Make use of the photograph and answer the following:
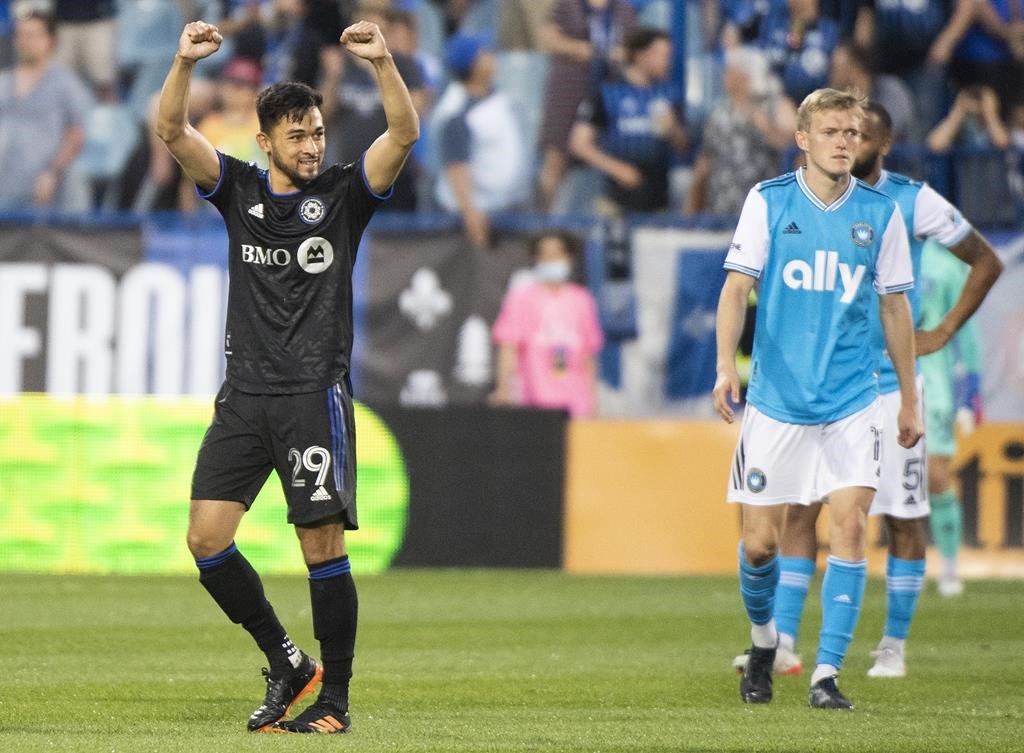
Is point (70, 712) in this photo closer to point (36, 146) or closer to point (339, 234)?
point (339, 234)

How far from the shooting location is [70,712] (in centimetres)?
647

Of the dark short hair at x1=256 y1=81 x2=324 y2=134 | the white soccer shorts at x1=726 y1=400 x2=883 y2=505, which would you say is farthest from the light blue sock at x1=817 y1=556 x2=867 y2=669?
the dark short hair at x1=256 y1=81 x2=324 y2=134

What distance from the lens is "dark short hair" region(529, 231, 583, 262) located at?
16188 mm

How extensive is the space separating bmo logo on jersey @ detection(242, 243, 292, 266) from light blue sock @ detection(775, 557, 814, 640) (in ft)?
8.95

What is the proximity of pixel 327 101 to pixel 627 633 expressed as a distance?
830cm

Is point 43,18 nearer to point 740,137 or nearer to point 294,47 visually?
point 294,47

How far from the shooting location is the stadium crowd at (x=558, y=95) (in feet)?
55.0

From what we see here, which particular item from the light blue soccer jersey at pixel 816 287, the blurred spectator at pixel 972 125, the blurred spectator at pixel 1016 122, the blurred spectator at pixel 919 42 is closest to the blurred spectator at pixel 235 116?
the blurred spectator at pixel 919 42

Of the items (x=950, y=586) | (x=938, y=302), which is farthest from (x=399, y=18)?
(x=938, y=302)

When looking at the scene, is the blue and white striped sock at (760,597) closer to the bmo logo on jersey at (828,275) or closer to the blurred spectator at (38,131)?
the bmo logo on jersey at (828,275)

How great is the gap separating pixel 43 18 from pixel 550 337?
585 cm

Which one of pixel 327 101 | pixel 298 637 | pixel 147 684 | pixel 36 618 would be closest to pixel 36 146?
pixel 327 101

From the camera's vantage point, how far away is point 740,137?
16.6 m

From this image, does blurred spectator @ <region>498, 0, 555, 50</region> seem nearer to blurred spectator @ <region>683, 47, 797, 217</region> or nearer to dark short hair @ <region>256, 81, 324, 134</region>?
blurred spectator @ <region>683, 47, 797, 217</region>
